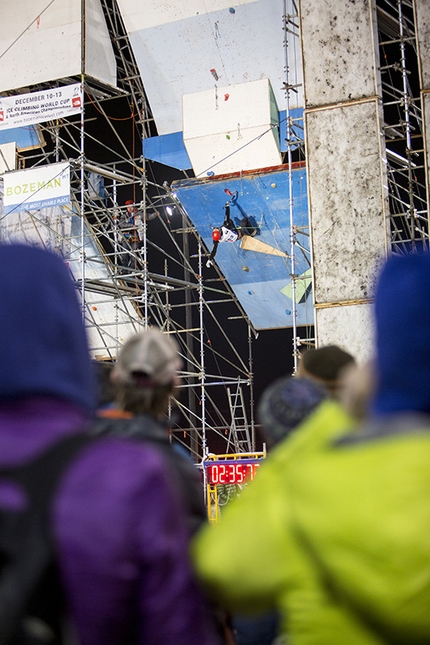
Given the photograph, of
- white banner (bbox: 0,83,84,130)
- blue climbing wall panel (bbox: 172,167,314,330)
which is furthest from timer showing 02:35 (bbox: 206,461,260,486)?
white banner (bbox: 0,83,84,130)

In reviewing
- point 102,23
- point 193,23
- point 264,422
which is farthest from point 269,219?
point 264,422

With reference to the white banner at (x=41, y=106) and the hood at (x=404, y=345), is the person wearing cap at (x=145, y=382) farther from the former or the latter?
the white banner at (x=41, y=106)

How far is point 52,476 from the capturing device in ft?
3.45

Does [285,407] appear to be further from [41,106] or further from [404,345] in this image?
[41,106]

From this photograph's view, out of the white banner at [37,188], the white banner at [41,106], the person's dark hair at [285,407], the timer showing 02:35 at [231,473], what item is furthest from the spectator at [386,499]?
the white banner at [41,106]

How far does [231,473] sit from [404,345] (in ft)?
25.9

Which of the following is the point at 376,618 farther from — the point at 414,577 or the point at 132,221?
the point at 132,221

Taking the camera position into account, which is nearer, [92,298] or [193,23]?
[193,23]

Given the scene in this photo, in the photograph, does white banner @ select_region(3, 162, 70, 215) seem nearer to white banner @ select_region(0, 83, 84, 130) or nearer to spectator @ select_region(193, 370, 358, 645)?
white banner @ select_region(0, 83, 84, 130)

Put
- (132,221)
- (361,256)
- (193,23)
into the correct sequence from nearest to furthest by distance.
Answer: (361,256), (193,23), (132,221)

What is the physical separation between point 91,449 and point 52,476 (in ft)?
0.20

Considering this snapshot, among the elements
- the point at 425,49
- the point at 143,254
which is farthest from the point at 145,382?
the point at 143,254

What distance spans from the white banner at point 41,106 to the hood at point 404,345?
451 inches

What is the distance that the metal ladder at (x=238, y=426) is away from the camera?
13.4 metres
